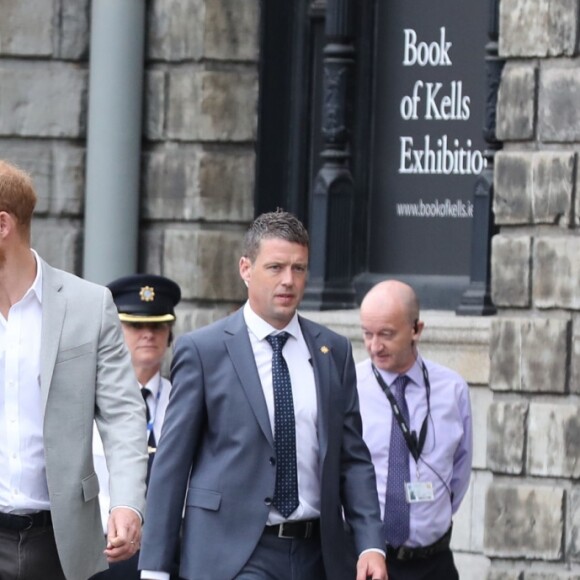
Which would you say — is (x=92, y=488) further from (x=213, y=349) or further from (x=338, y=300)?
(x=338, y=300)

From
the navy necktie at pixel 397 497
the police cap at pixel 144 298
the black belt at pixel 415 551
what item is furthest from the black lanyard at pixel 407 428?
the police cap at pixel 144 298

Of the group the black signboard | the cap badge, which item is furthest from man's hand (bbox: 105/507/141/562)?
the black signboard

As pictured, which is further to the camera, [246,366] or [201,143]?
[201,143]

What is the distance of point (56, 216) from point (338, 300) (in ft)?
4.91

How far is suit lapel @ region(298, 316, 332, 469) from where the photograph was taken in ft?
19.3

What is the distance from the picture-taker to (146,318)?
7914mm

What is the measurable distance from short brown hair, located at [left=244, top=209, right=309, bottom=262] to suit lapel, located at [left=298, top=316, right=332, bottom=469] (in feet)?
0.94

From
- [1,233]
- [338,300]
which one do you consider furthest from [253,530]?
[338,300]

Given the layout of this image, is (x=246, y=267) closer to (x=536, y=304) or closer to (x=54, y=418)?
(x=54, y=418)

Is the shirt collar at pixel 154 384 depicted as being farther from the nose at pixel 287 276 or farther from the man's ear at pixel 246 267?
the nose at pixel 287 276

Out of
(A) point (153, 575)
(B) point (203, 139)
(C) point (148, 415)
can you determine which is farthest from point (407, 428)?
(B) point (203, 139)

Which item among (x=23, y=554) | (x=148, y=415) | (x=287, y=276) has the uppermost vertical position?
(x=287, y=276)

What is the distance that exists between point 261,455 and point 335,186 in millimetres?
4078

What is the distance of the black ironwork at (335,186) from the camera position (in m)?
9.71
